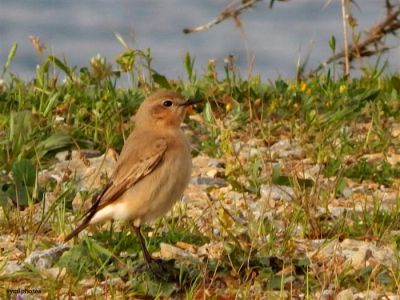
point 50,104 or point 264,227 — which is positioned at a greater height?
point 50,104

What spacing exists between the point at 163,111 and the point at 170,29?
65.3ft

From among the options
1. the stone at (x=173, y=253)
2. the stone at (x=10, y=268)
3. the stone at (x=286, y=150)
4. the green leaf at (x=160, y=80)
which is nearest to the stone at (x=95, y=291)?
the stone at (x=10, y=268)

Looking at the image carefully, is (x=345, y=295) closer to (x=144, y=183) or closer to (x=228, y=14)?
(x=144, y=183)

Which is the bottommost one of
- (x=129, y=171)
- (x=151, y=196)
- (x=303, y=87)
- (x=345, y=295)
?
(x=345, y=295)

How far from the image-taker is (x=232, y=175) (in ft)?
30.2

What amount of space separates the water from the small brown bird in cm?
1512

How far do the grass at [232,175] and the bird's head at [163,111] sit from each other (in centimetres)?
33

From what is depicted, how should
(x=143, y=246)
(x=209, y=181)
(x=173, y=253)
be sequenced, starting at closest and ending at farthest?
(x=143, y=246) < (x=173, y=253) < (x=209, y=181)

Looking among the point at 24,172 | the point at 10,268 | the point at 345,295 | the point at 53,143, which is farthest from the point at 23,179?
the point at 345,295

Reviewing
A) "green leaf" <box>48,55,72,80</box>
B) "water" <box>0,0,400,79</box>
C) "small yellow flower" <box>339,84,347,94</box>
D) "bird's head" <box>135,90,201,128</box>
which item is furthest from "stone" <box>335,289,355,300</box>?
"water" <box>0,0,400,79</box>

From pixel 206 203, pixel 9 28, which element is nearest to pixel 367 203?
pixel 206 203

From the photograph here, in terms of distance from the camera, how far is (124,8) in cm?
3067

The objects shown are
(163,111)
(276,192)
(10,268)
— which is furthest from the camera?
(276,192)

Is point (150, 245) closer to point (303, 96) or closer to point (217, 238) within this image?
point (217, 238)
